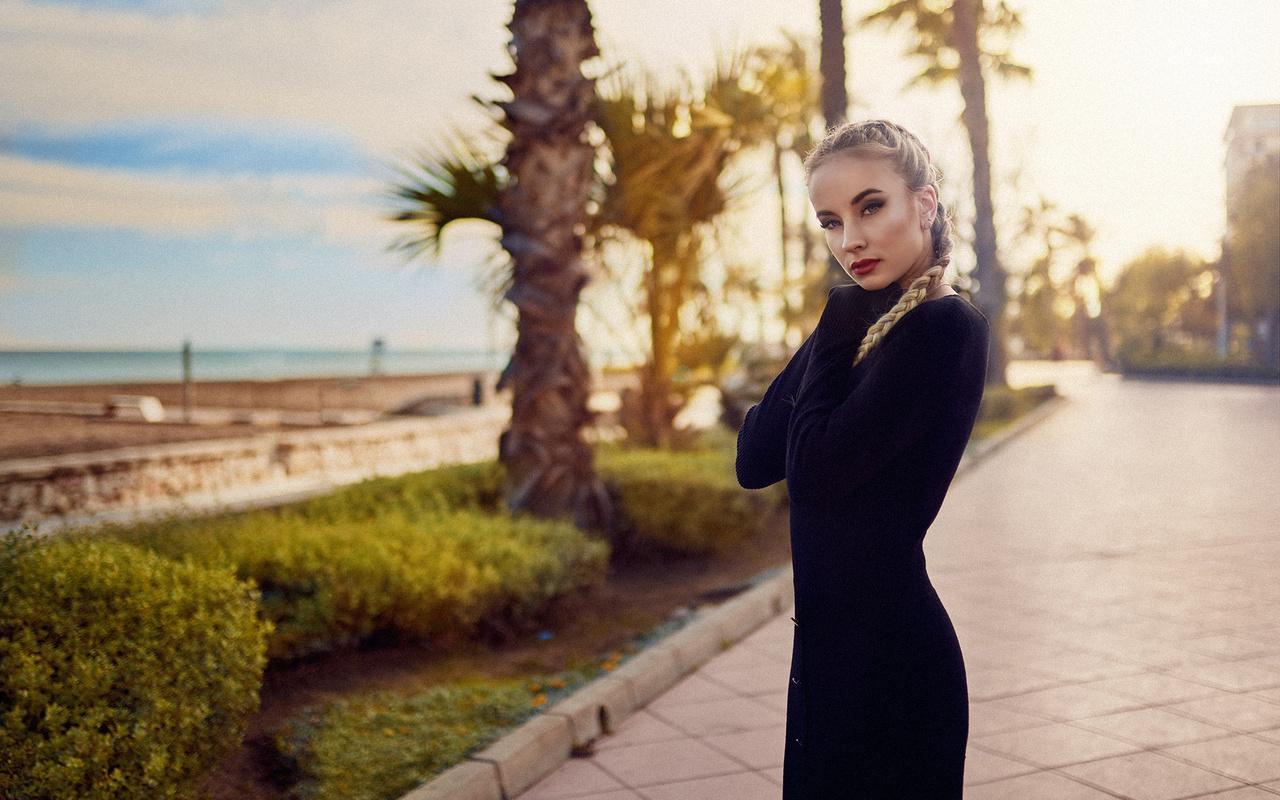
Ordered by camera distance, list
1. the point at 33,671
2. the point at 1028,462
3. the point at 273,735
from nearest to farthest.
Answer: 1. the point at 33,671
2. the point at 273,735
3. the point at 1028,462

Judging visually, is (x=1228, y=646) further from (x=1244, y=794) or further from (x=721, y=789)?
(x=721, y=789)

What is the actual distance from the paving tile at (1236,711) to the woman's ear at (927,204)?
3145 mm

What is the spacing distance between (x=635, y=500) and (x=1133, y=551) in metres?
3.93

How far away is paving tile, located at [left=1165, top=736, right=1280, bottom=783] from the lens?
3217 mm

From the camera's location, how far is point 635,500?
24.2 ft

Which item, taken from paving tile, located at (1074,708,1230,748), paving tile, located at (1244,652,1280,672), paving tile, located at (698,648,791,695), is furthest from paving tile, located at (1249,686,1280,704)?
paving tile, located at (698,648,791,695)

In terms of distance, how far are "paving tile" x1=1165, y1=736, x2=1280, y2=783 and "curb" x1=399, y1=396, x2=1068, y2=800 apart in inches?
85.5

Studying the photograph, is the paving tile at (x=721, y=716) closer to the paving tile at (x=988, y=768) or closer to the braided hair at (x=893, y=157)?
the paving tile at (x=988, y=768)

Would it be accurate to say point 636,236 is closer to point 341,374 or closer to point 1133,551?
point 1133,551

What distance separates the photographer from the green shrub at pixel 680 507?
733cm

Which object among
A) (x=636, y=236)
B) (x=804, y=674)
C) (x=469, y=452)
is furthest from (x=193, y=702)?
(x=469, y=452)

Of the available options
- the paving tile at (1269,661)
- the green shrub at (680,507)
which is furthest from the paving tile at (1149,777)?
the green shrub at (680,507)

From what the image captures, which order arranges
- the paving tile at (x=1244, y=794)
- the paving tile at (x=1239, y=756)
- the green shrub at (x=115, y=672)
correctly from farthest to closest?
the paving tile at (x=1239, y=756) → the paving tile at (x=1244, y=794) → the green shrub at (x=115, y=672)

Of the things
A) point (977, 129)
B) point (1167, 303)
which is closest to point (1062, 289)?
point (1167, 303)
